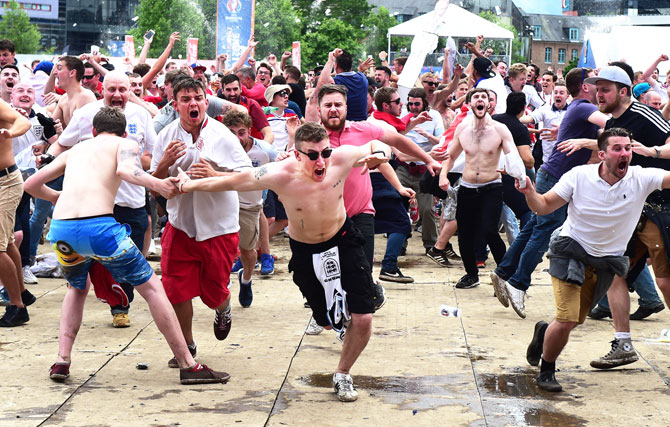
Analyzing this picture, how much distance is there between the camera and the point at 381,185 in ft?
29.2

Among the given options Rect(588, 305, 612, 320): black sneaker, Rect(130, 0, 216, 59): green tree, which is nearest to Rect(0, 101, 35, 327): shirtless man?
Rect(588, 305, 612, 320): black sneaker

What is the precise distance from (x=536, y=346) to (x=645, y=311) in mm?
2063

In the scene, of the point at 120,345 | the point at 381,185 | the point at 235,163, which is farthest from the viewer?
the point at 381,185

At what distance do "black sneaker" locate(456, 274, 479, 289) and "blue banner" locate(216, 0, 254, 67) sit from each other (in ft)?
85.7

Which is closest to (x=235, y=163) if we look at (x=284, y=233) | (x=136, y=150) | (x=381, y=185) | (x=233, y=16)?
(x=136, y=150)

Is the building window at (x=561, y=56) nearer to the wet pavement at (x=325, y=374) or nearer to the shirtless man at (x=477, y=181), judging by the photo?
the shirtless man at (x=477, y=181)

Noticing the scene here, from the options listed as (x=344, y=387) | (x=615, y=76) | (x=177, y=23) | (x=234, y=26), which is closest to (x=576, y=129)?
(x=615, y=76)

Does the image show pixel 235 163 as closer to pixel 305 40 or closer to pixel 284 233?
pixel 284 233

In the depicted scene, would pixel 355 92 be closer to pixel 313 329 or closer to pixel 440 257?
pixel 313 329

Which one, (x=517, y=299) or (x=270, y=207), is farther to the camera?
(x=270, y=207)

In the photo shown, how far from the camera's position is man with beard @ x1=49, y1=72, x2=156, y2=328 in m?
7.60

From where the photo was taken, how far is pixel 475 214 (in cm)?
949

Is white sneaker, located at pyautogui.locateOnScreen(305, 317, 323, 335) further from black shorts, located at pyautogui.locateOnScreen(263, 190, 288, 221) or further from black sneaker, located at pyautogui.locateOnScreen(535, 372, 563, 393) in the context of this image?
black shorts, located at pyautogui.locateOnScreen(263, 190, 288, 221)

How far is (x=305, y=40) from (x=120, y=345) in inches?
2862
